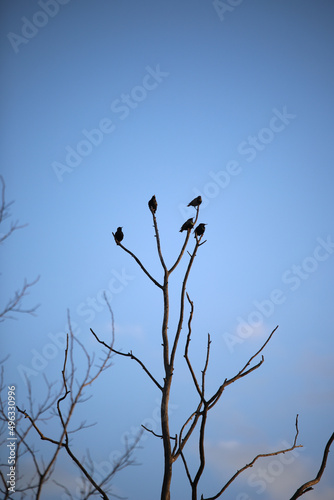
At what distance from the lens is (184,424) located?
8.18 feet

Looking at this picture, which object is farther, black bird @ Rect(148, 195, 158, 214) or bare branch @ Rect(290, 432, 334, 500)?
black bird @ Rect(148, 195, 158, 214)

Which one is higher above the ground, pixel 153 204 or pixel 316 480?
pixel 153 204

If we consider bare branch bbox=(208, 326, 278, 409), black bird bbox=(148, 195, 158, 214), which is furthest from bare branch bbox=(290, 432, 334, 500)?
black bird bbox=(148, 195, 158, 214)

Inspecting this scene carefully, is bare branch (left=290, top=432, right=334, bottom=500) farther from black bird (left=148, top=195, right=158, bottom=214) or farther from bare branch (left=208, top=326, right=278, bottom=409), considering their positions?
black bird (left=148, top=195, right=158, bottom=214)

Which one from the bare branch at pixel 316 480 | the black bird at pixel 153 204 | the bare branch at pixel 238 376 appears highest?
the black bird at pixel 153 204

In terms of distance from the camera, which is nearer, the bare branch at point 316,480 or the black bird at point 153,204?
the bare branch at point 316,480

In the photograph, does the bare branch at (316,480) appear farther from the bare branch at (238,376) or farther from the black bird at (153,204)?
the black bird at (153,204)

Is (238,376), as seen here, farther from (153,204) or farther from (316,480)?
(153,204)

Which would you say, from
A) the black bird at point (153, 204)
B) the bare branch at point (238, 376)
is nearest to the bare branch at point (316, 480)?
the bare branch at point (238, 376)

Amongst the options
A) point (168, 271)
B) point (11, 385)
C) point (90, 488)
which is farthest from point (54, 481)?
point (168, 271)

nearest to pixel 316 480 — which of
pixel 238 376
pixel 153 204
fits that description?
pixel 238 376

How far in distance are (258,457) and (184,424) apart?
1.82 ft

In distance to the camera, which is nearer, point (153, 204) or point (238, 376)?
point (238, 376)

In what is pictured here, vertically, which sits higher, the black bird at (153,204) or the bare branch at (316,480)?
the black bird at (153,204)
